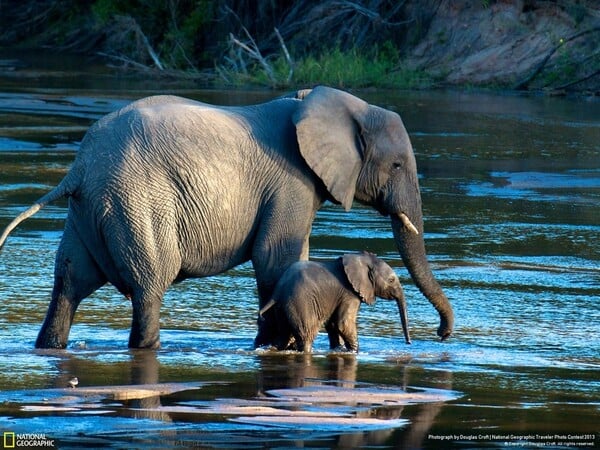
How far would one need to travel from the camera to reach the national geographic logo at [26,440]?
22.1 feet

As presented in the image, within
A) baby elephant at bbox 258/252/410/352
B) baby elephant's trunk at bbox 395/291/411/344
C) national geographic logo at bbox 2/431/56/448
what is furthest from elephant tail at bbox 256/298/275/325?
national geographic logo at bbox 2/431/56/448

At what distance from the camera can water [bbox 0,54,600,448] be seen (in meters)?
7.25

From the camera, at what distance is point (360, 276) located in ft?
32.7

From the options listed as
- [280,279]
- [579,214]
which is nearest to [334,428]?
[280,279]

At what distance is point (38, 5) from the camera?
54.8 meters

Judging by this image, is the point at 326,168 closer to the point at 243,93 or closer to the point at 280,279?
the point at 280,279

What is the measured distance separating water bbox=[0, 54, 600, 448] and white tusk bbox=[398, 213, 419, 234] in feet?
2.27

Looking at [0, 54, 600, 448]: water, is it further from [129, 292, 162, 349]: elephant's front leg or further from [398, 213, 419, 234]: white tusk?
[398, 213, 419, 234]: white tusk

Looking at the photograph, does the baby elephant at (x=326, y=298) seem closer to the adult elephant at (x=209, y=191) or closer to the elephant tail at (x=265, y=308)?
the elephant tail at (x=265, y=308)

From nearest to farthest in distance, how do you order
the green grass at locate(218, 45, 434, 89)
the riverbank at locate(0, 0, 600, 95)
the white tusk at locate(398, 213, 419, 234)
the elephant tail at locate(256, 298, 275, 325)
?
the elephant tail at locate(256, 298, 275, 325) < the white tusk at locate(398, 213, 419, 234) < the riverbank at locate(0, 0, 600, 95) < the green grass at locate(218, 45, 434, 89)

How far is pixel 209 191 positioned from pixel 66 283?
1063mm

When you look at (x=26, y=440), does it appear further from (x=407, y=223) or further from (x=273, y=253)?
(x=407, y=223)

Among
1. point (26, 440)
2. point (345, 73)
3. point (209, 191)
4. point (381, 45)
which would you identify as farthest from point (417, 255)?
point (381, 45)

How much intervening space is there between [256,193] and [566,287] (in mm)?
3384
